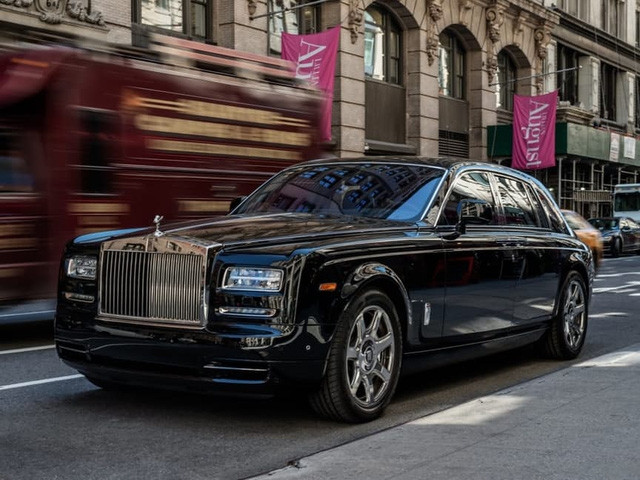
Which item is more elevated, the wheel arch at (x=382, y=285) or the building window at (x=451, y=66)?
the building window at (x=451, y=66)

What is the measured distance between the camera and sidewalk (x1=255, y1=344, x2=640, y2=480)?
4699mm

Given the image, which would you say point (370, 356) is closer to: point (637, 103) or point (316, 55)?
point (316, 55)

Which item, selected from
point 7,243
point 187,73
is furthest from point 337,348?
point 187,73

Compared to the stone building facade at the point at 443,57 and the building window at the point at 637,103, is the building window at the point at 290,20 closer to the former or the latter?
the stone building facade at the point at 443,57

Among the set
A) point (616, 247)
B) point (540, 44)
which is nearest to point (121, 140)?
point (616, 247)

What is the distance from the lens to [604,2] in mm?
49281

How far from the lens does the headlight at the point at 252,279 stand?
Answer: 550 centimetres

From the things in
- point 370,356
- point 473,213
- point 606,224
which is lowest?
point 370,356

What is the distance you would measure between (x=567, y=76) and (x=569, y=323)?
126 ft

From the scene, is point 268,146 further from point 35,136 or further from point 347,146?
point 347,146

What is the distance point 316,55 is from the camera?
23578 mm

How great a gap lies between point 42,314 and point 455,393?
742 centimetres

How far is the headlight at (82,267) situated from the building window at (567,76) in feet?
131

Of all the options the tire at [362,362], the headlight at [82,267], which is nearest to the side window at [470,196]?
the tire at [362,362]
